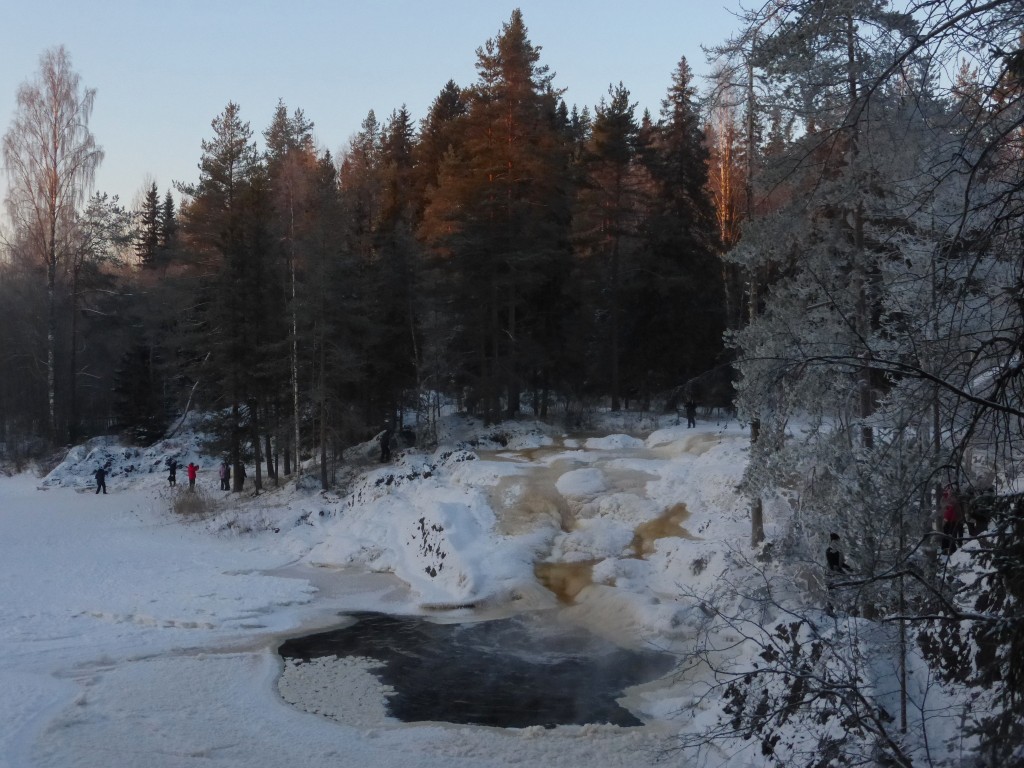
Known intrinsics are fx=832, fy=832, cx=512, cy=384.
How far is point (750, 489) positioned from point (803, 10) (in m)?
11.2

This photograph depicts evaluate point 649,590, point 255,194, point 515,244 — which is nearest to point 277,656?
point 649,590

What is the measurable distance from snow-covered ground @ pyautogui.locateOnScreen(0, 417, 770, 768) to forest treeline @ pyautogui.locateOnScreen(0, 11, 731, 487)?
352 centimetres

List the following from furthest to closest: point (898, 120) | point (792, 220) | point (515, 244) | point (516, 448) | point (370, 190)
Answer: point (370, 190), point (515, 244), point (516, 448), point (792, 220), point (898, 120)

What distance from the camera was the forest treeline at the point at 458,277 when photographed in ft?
100.0

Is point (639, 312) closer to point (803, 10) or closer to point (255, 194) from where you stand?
point (255, 194)

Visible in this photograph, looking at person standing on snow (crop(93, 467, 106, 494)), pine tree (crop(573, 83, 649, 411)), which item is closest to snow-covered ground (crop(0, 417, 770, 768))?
person standing on snow (crop(93, 467, 106, 494))

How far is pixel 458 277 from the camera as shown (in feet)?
109

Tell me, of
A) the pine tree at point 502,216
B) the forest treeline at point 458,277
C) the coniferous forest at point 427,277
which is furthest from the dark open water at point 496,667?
the pine tree at point 502,216

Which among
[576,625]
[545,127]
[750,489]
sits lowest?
[576,625]

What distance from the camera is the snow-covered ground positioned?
33.3 feet

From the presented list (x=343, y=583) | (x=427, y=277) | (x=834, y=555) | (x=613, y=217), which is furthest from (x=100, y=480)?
(x=834, y=555)

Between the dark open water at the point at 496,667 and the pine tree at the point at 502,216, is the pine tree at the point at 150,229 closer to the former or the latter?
the pine tree at the point at 502,216

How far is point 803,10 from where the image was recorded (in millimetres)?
4168

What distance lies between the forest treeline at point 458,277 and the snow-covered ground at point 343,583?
3.52 m
